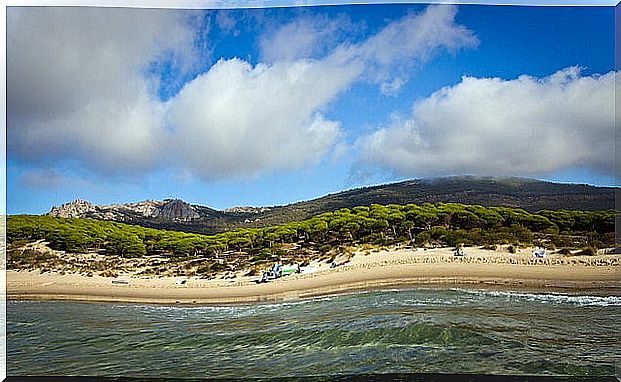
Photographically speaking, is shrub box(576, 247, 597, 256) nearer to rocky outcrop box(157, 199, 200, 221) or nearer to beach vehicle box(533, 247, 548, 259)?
beach vehicle box(533, 247, 548, 259)

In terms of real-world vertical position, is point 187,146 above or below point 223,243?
above

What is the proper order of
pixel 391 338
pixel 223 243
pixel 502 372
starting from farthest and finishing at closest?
pixel 223 243 < pixel 391 338 < pixel 502 372

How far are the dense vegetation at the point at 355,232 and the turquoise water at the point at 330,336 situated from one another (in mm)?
566

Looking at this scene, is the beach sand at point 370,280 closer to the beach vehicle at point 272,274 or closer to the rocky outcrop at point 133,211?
the beach vehicle at point 272,274

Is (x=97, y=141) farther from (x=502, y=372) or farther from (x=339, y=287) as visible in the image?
(x=502, y=372)

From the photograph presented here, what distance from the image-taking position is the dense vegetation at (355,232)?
8172mm

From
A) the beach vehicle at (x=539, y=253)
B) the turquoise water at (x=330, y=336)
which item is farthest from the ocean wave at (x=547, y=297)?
the beach vehicle at (x=539, y=253)

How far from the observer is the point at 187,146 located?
8.15 metres

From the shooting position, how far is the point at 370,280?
8281 mm

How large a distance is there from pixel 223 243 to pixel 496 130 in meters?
3.00

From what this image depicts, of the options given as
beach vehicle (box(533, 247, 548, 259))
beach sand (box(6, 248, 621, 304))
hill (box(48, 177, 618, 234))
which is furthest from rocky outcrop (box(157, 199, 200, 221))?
beach vehicle (box(533, 247, 548, 259))

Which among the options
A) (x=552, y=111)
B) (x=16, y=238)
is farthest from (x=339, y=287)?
(x=16, y=238)

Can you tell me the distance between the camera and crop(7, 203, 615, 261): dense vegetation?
8172 millimetres

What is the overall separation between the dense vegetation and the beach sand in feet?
0.57
